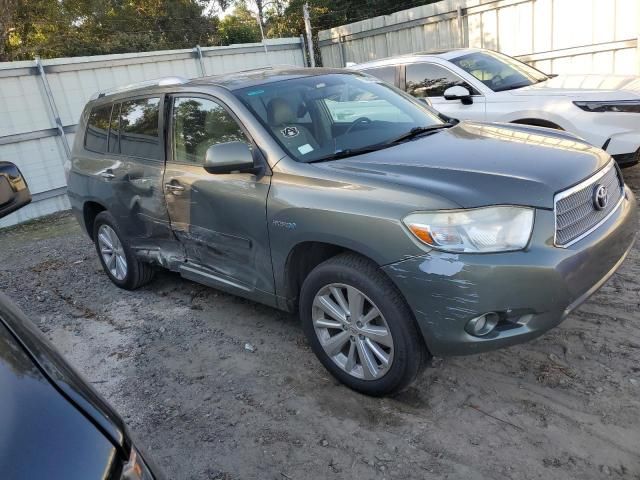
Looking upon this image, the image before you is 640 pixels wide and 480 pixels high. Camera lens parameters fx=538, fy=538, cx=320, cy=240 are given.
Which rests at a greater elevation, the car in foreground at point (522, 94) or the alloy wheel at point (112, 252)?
the car in foreground at point (522, 94)

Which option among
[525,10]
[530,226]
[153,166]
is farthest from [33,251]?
[525,10]

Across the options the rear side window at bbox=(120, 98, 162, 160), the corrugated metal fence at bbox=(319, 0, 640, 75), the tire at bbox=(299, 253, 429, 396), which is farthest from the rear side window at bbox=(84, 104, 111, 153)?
the corrugated metal fence at bbox=(319, 0, 640, 75)

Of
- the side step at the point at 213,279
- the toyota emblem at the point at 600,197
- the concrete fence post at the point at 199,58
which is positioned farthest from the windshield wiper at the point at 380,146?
the concrete fence post at the point at 199,58

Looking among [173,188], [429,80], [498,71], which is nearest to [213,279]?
[173,188]

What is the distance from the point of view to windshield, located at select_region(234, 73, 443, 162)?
3375 millimetres

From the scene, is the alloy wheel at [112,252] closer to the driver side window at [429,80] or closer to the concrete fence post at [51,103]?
the driver side window at [429,80]

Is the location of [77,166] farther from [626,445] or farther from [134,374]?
[626,445]

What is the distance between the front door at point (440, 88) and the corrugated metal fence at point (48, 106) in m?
5.61

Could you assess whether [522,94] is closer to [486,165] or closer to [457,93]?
[457,93]

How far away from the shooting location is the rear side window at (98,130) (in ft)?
16.1

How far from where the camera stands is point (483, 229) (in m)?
2.52

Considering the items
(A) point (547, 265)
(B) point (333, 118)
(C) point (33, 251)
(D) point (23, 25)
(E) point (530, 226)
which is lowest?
(C) point (33, 251)

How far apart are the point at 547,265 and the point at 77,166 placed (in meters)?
4.45

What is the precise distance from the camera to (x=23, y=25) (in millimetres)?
18578
